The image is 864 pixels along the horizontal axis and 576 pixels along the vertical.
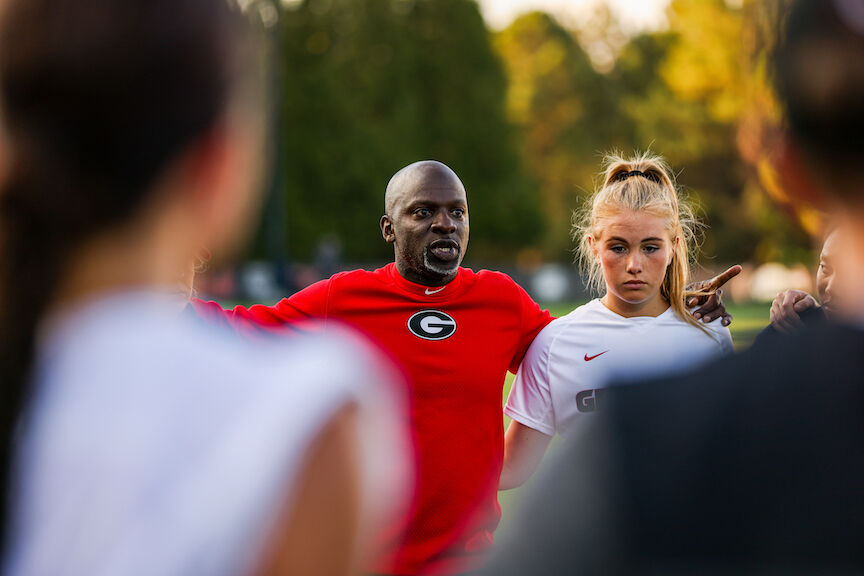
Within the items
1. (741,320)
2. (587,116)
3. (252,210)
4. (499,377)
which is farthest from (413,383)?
(587,116)

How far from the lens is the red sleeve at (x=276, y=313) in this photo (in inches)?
141

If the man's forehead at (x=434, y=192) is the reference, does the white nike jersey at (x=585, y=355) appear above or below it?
below

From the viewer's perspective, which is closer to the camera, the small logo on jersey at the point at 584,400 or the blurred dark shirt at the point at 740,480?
the blurred dark shirt at the point at 740,480

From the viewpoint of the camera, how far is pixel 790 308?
10.5 ft

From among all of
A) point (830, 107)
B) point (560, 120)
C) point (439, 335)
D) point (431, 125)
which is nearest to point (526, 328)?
point (439, 335)

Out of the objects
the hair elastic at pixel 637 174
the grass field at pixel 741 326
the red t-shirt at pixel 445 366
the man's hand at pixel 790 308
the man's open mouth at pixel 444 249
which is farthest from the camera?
the grass field at pixel 741 326

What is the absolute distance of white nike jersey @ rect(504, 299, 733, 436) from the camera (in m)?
3.69

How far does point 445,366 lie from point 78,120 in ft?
8.87

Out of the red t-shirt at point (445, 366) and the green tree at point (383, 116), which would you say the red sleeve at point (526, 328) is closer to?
the red t-shirt at point (445, 366)

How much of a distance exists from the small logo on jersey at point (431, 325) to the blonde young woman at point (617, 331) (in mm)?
395

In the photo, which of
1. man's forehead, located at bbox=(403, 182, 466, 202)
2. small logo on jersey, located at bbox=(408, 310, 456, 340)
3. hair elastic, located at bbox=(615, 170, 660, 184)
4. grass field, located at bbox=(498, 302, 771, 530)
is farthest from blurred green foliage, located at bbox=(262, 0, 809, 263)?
small logo on jersey, located at bbox=(408, 310, 456, 340)

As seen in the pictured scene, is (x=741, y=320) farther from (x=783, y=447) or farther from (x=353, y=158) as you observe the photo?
(x=353, y=158)

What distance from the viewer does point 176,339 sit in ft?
3.38

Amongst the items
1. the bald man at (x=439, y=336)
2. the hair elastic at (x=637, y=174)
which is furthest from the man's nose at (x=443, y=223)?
the hair elastic at (x=637, y=174)
